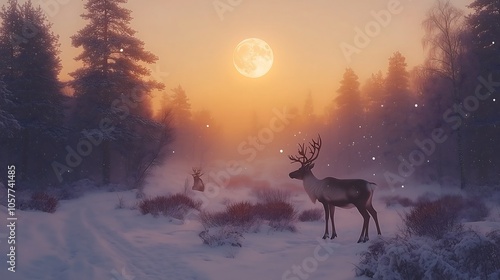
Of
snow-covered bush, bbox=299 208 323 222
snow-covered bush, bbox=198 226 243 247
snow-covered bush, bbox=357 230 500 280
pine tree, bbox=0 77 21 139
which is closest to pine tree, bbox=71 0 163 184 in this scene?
pine tree, bbox=0 77 21 139

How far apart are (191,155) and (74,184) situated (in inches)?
1256

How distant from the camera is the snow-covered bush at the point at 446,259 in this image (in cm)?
479

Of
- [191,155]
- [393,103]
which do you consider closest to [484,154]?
[393,103]

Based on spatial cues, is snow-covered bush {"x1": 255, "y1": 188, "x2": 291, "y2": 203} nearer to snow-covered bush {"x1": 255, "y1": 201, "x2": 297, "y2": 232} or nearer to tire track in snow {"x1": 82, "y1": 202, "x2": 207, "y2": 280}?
snow-covered bush {"x1": 255, "y1": 201, "x2": 297, "y2": 232}

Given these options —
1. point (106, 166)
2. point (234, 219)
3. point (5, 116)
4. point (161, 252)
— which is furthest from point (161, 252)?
point (106, 166)

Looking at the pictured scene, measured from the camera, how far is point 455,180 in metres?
24.9

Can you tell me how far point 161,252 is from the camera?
8.15 m

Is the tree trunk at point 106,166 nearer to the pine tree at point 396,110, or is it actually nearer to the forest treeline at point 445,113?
the forest treeline at point 445,113

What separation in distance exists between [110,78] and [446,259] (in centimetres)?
2330

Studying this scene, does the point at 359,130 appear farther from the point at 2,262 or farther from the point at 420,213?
the point at 2,262

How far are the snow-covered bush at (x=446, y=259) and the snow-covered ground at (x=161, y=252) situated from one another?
104 cm

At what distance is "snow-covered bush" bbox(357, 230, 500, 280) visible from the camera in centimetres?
479

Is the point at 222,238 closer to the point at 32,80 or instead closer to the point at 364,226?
the point at 364,226

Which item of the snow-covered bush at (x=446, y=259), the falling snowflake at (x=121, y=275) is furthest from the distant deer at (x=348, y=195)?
the falling snowflake at (x=121, y=275)
